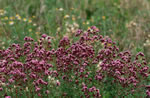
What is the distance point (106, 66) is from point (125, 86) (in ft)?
1.30

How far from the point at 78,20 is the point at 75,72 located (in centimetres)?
324

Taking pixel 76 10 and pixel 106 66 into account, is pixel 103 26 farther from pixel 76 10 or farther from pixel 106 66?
pixel 106 66

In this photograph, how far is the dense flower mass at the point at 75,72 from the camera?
3.74 m

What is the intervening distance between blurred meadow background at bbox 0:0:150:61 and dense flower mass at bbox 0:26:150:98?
1460 millimetres

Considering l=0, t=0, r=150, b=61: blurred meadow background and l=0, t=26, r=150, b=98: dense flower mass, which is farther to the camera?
l=0, t=0, r=150, b=61: blurred meadow background

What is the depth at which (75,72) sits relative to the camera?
4.10 meters

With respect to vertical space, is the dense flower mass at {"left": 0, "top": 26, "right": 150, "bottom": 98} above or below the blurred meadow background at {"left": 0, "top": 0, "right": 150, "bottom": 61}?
below

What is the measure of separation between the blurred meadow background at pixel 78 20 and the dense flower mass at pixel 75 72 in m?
1.46

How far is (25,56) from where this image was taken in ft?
14.8

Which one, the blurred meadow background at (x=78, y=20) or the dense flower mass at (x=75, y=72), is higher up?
the blurred meadow background at (x=78, y=20)

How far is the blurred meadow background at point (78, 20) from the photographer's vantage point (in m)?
6.27

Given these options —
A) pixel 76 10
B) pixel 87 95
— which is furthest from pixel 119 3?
pixel 87 95

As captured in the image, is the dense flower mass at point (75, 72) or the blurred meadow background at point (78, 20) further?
the blurred meadow background at point (78, 20)

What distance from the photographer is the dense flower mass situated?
3736 millimetres
